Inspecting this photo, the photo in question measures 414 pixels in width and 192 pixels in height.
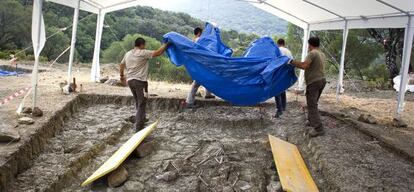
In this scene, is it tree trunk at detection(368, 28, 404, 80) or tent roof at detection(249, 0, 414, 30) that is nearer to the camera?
tent roof at detection(249, 0, 414, 30)

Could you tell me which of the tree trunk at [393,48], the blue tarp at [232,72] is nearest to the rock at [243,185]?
the blue tarp at [232,72]

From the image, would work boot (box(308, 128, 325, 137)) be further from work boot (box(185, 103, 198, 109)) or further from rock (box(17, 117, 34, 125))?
rock (box(17, 117, 34, 125))

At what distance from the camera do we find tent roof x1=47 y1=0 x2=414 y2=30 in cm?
625

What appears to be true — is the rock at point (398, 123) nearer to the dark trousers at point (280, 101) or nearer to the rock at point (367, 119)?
the rock at point (367, 119)

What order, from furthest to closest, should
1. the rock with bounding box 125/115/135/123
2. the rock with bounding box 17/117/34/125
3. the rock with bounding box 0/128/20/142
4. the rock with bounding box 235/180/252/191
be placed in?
the rock with bounding box 125/115/135/123 → the rock with bounding box 17/117/34/125 → the rock with bounding box 235/180/252/191 → the rock with bounding box 0/128/20/142

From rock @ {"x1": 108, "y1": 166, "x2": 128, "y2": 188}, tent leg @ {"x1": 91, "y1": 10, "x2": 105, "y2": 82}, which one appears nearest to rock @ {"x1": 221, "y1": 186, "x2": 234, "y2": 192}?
rock @ {"x1": 108, "y1": 166, "x2": 128, "y2": 188}

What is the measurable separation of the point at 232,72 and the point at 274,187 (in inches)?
93.2

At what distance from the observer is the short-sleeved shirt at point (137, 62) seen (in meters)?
5.66

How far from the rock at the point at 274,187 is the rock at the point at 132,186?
5.03 ft

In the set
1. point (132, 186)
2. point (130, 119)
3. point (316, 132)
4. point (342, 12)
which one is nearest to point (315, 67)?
point (316, 132)

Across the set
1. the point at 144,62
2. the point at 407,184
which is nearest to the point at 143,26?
the point at 144,62

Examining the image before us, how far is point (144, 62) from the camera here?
5730 millimetres

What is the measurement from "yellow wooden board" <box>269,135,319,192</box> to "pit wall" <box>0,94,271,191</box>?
2.45 metres

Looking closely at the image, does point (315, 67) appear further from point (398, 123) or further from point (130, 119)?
point (130, 119)
